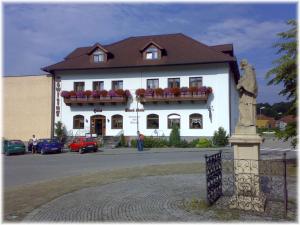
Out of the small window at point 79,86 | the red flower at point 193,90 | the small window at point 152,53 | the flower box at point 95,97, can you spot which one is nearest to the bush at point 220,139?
the red flower at point 193,90

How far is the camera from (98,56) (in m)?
36.9

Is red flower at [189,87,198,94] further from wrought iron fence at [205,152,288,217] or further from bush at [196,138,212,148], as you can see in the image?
wrought iron fence at [205,152,288,217]

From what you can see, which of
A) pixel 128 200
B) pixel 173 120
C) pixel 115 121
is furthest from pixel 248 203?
pixel 115 121

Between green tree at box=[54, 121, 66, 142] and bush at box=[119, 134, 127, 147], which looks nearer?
bush at box=[119, 134, 127, 147]

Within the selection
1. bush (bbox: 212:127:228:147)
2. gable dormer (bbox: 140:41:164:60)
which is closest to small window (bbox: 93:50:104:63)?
gable dormer (bbox: 140:41:164:60)

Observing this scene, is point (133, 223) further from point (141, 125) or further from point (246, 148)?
point (141, 125)

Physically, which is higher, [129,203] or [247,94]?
[247,94]

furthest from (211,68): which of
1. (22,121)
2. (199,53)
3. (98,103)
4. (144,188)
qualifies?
(144,188)

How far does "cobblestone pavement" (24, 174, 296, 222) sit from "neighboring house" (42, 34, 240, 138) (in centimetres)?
2083

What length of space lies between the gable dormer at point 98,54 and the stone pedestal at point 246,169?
29.0m

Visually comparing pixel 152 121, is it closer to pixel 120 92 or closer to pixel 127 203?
pixel 120 92

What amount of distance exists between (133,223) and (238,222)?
224cm

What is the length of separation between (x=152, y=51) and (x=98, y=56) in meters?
5.94

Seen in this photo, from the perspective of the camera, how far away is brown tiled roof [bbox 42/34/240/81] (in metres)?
33.2
